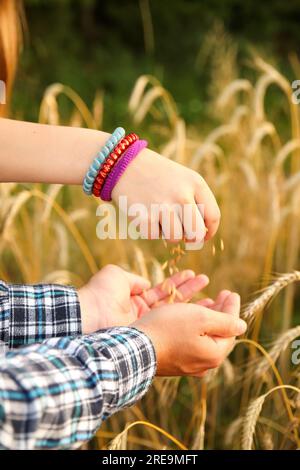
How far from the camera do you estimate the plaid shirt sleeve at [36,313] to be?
0.85m

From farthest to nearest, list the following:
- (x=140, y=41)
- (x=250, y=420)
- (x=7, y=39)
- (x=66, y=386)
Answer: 1. (x=140, y=41)
2. (x=7, y=39)
3. (x=250, y=420)
4. (x=66, y=386)

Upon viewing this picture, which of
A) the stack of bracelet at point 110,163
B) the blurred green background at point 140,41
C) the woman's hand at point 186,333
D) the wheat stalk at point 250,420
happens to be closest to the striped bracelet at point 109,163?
the stack of bracelet at point 110,163

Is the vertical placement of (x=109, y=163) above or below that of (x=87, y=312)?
above

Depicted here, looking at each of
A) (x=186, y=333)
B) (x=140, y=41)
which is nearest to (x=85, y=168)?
(x=186, y=333)

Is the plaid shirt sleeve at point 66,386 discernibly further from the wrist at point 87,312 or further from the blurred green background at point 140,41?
the blurred green background at point 140,41

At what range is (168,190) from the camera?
714 mm

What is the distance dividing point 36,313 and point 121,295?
111 millimetres

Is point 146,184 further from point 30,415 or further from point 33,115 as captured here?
point 33,115

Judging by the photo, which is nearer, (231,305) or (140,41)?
(231,305)

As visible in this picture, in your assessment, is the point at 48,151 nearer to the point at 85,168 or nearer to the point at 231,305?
the point at 85,168

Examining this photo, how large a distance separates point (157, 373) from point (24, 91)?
3205 mm

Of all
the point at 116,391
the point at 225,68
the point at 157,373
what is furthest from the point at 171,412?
the point at 225,68

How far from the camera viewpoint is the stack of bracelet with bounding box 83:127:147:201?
74cm

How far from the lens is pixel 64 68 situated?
4.26 meters
